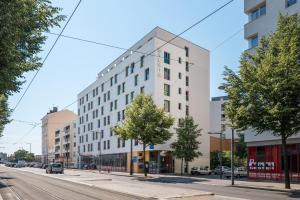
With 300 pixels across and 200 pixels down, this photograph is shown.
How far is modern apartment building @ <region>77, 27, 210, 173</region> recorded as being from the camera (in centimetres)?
6650

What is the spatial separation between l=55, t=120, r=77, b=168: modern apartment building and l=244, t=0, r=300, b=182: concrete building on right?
8161 cm

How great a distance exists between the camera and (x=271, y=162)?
41.7 meters

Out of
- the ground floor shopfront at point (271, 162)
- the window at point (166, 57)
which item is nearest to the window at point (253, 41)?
the ground floor shopfront at point (271, 162)

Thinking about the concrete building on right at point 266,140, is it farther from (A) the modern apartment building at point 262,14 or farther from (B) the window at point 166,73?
(B) the window at point 166,73

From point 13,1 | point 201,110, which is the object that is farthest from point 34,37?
point 201,110

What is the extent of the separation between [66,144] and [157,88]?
79.5 m

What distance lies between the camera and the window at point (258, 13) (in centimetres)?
4444

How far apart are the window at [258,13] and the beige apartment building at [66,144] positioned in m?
84.4

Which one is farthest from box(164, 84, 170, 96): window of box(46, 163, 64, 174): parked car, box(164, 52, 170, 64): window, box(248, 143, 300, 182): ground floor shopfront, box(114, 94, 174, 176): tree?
box(248, 143, 300, 182): ground floor shopfront

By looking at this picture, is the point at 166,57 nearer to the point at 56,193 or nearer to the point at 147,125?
the point at 147,125

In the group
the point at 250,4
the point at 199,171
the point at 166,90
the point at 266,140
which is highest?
the point at 250,4

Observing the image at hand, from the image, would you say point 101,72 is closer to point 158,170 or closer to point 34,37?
point 158,170

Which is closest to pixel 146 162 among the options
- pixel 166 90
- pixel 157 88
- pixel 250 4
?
pixel 157 88

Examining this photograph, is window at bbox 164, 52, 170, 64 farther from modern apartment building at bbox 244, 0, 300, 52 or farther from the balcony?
the balcony
